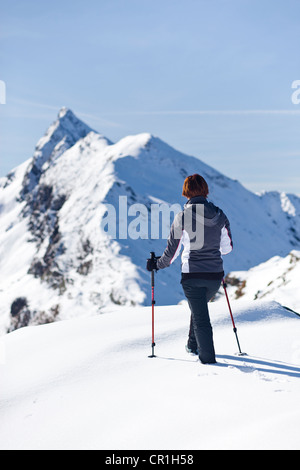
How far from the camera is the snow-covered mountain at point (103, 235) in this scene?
5347 cm

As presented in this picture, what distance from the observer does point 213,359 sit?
5.18 metres

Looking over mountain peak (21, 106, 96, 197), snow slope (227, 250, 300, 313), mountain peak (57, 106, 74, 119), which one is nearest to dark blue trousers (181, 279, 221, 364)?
snow slope (227, 250, 300, 313)

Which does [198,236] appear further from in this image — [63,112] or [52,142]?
[63,112]

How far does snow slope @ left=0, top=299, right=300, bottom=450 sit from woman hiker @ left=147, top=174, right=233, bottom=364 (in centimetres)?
48

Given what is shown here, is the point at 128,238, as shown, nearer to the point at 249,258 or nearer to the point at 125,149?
the point at 249,258

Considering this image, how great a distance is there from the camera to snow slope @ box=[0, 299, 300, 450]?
133 inches

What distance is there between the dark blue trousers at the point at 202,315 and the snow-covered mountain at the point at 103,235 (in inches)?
1516

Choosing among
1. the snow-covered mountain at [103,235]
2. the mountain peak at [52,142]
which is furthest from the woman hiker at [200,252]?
the mountain peak at [52,142]

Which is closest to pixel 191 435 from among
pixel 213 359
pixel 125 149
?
pixel 213 359

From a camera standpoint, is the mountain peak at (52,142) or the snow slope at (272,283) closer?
the snow slope at (272,283)

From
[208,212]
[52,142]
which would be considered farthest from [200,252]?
[52,142]

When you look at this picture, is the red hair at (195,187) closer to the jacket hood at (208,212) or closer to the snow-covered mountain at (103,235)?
the jacket hood at (208,212)

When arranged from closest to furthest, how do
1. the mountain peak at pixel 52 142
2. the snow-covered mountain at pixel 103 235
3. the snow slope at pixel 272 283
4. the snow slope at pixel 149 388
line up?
the snow slope at pixel 149 388 → the snow slope at pixel 272 283 → the snow-covered mountain at pixel 103 235 → the mountain peak at pixel 52 142

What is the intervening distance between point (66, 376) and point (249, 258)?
71.2m
